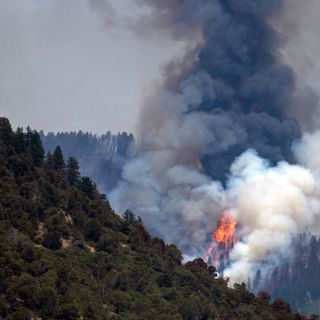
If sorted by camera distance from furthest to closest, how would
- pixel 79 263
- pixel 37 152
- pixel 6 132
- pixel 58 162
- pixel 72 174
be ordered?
pixel 72 174
pixel 58 162
pixel 37 152
pixel 6 132
pixel 79 263

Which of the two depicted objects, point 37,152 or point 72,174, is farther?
point 72,174

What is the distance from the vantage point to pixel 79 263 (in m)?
97.4

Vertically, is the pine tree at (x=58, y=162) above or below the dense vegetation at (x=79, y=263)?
above

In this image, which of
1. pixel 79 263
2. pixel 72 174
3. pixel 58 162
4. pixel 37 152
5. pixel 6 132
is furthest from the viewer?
pixel 72 174

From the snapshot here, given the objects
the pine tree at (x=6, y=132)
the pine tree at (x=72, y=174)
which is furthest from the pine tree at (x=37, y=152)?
the pine tree at (x=72, y=174)

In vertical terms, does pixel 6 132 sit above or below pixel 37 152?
below

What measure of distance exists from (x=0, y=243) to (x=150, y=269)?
3112cm

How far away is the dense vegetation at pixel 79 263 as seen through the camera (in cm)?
8075

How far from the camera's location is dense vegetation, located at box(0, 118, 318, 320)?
80750 millimetres

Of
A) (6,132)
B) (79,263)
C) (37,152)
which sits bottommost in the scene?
(79,263)

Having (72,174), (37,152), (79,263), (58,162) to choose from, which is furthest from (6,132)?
(79,263)

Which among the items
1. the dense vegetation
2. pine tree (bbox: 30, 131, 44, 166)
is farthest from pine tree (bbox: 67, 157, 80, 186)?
pine tree (bbox: 30, 131, 44, 166)

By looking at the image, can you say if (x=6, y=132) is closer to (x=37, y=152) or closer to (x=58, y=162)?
(x=37, y=152)

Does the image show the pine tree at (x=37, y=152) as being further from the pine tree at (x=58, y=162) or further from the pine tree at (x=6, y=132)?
the pine tree at (x=58, y=162)
